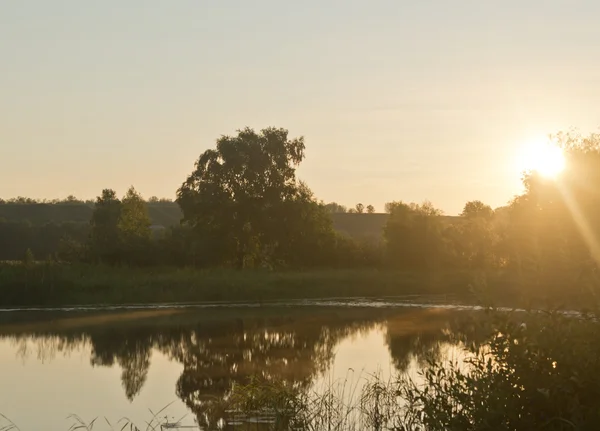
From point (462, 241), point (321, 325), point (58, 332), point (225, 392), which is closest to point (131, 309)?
point (58, 332)

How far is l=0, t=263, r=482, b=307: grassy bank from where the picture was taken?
142 ft

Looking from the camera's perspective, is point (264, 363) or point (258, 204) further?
point (258, 204)

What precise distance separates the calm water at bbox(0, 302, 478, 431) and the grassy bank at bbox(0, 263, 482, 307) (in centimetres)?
406

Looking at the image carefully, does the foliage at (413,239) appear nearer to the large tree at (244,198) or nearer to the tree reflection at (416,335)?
the large tree at (244,198)

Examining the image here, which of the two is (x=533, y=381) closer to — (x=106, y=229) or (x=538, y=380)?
(x=538, y=380)

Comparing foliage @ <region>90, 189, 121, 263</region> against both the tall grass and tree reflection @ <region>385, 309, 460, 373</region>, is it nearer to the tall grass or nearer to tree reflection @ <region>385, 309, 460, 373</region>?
tree reflection @ <region>385, 309, 460, 373</region>

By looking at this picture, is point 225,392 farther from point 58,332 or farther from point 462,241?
point 462,241

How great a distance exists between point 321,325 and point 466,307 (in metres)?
10.3

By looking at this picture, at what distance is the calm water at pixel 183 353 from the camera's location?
59.4ft

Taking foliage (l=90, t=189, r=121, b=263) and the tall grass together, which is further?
foliage (l=90, t=189, r=121, b=263)

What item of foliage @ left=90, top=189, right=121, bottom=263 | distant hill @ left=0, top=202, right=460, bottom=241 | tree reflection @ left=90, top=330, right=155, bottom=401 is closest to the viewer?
tree reflection @ left=90, top=330, right=155, bottom=401

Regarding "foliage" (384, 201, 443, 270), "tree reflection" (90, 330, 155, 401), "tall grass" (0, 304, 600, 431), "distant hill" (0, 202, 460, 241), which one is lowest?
"tree reflection" (90, 330, 155, 401)

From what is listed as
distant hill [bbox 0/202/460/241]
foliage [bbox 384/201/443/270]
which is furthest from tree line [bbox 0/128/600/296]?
distant hill [bbox 0/202/460/241]

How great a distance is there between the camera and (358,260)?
2391 inches
